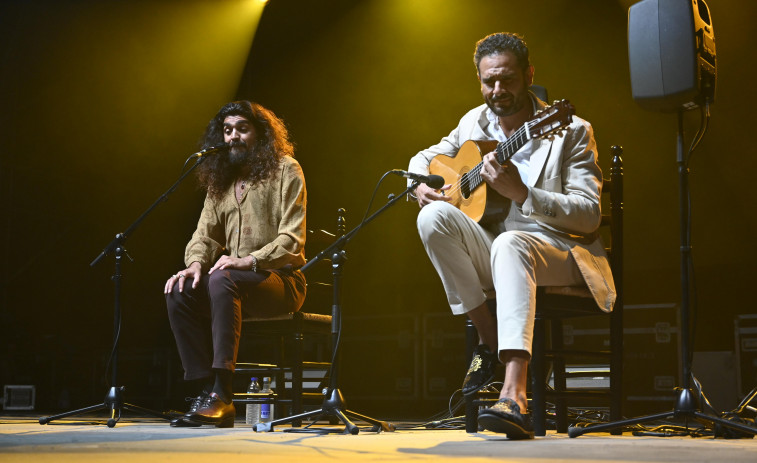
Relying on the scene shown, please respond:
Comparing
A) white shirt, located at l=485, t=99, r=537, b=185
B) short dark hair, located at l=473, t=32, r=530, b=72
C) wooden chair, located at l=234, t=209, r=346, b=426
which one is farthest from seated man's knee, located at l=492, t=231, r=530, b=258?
wooden chair, located at l=234, t=209, r=346, b=426

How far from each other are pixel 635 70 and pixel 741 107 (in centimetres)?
234

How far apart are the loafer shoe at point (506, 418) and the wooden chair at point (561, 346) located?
374mm

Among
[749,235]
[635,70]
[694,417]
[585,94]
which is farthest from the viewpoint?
[585,94]

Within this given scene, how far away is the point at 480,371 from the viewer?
257 cm

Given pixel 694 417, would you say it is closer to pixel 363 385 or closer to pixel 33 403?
pixel 363 385

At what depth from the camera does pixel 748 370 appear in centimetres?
418

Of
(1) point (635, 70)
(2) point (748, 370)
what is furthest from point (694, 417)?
(2) point (748, 370)

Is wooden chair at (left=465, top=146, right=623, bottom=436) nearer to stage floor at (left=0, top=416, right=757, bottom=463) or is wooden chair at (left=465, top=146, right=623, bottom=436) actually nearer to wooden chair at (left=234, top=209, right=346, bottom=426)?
stage floor at (left=0, top=416, right=757, bottom=463)

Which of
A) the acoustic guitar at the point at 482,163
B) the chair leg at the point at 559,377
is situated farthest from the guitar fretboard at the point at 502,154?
the chair leg at the point at 559,377

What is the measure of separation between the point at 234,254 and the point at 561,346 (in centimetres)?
145

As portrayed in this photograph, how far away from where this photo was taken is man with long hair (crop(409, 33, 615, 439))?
7.40 ft

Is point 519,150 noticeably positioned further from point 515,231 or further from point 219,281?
point 219,281

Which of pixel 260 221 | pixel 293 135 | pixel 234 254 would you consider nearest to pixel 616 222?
pixel 260 221

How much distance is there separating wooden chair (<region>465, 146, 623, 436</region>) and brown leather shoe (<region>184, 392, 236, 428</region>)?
0.97 meters
